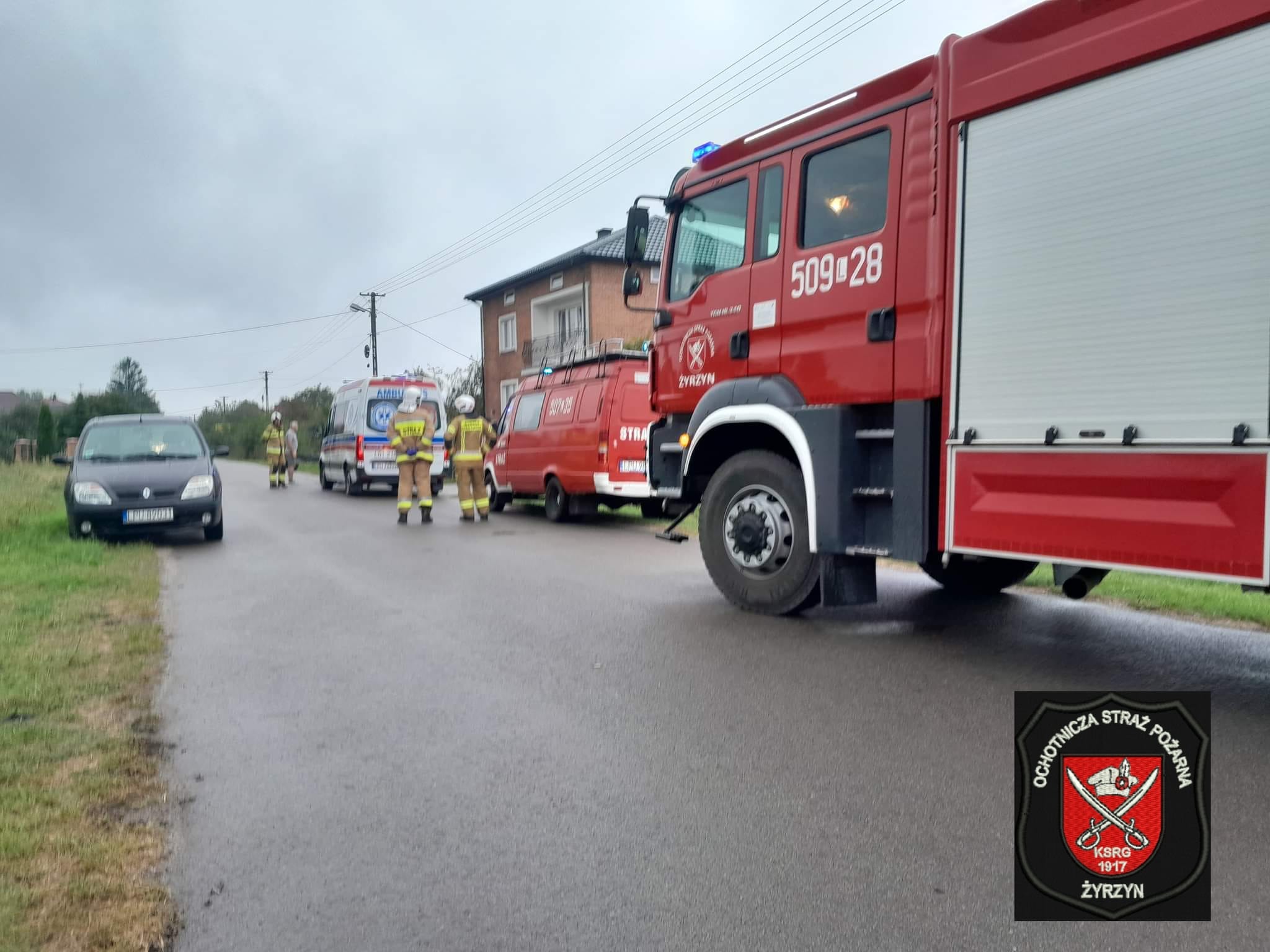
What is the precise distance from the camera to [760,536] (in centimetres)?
649

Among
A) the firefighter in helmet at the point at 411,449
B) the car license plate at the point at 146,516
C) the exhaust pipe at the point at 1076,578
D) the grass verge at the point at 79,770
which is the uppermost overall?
the firefighter in helmet at the point at 411,449

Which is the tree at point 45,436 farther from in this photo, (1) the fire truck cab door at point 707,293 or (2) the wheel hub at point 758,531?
(2) the wheel hub at point 758,531

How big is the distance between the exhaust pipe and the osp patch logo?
242 centimetres

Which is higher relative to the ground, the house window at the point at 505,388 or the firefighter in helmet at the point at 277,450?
the house window at the point at 505,388

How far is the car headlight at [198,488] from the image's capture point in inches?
447

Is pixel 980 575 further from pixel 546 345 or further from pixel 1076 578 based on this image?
pixel 546 345

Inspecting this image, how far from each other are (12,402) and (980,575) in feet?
409

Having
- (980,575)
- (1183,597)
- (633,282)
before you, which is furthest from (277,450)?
(1183,597)

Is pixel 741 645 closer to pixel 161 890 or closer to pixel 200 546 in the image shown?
pixel 161 890

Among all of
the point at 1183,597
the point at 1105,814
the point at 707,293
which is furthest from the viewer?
the point at 707,293

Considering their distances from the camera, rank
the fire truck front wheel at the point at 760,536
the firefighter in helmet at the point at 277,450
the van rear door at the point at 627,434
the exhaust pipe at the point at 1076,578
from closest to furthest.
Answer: the exhaust pipe at the point at 1076,578 → the fire truck front wheel at the point at 760,536 → the van rear door at the point at 627,434 → the firefighter in helmet at the point at 277,450

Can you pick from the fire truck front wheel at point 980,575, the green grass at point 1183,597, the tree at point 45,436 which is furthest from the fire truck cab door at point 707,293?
the tree at point 45,436

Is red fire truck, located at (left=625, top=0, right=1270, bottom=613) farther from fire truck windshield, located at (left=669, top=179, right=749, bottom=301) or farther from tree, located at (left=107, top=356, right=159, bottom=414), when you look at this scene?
tree, located at (left=107, top=356, right=159, bottom=414)

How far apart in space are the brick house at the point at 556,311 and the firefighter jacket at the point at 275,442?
752cm
